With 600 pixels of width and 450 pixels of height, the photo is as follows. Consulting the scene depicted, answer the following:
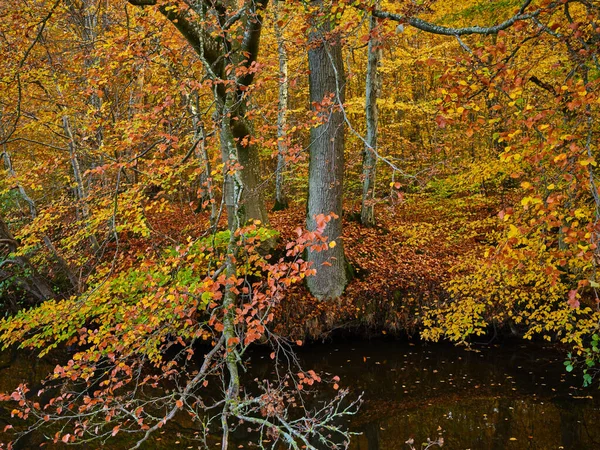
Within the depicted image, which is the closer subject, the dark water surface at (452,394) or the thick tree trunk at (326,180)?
the dark water surface at (452,394)

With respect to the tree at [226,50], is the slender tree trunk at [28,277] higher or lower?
lower

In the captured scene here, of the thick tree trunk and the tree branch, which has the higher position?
the tree branch

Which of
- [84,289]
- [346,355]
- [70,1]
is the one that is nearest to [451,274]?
[346,355]

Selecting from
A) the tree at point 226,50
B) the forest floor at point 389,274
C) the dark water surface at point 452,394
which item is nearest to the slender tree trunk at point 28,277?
the dark water surface at point 452,394

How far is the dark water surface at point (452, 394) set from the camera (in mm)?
5930

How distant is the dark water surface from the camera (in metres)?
5.93

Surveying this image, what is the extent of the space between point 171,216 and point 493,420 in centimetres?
852

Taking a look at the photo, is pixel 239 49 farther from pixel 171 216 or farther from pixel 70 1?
pixel 171 216

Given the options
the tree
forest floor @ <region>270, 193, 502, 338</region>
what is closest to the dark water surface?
forest floor @ <region>270, 193, 502, 338</region>

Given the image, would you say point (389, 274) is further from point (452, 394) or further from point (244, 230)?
point (244, 230)

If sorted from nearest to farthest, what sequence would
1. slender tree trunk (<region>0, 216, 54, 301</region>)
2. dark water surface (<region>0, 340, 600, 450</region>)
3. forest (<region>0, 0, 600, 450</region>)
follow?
forest (<region>0, 0, 600, 450</region>) → dark water surface (<region>0, 340, 600, 450</region>) → slender tree trunk (<region>0, 216, 54, 301</region>)

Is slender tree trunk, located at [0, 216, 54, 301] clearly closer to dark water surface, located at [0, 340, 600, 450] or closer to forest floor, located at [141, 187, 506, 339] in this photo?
dark water surface, located at [0, 340, 600, 450]

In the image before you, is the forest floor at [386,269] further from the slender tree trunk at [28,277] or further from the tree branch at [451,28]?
the tree branch at [451,28]

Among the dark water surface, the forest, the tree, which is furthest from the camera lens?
the dark water surface
